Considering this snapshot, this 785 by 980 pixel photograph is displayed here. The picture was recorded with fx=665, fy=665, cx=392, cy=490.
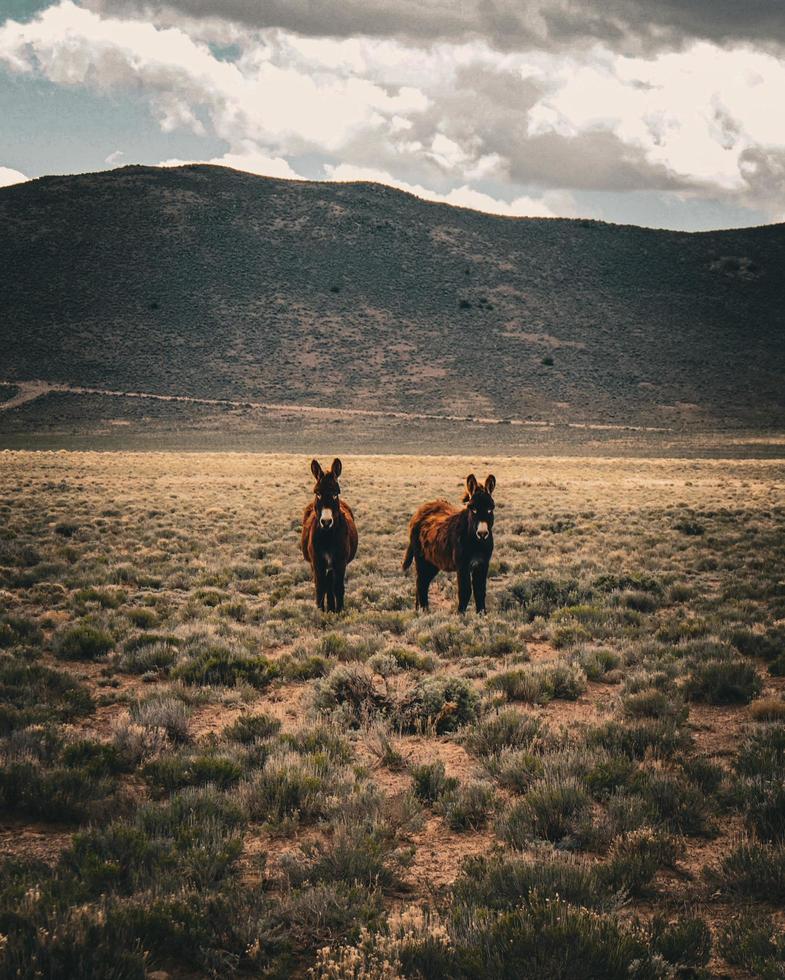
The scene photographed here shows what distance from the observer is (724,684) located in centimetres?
698

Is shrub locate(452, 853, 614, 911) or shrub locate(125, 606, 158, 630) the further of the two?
shrub locate(125, 606, 158, 630)

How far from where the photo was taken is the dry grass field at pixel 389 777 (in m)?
3.27

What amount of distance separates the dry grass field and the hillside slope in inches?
2309

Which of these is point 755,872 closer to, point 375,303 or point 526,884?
point 526,884

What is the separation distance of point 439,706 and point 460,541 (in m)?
3.58

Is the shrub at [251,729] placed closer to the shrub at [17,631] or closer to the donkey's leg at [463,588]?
the shrub at [17,631]

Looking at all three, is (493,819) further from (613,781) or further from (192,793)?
(192,793)

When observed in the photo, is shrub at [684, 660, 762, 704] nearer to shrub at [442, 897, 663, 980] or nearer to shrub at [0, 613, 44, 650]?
shrub at [442, 897, 663, 980]

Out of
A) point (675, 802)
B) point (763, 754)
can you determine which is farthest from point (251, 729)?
point (763, 754)

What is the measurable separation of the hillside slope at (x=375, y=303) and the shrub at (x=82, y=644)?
2373 inches

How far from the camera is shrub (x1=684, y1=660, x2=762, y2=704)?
689 cm

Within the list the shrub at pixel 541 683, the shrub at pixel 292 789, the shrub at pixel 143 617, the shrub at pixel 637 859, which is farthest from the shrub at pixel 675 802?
the shrub at pixel 143 617

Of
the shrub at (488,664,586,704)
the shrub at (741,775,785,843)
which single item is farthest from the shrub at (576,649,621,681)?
the shrub at (741,775,785,843)

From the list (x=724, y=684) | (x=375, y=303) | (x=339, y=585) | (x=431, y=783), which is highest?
(x=375, y=303)
